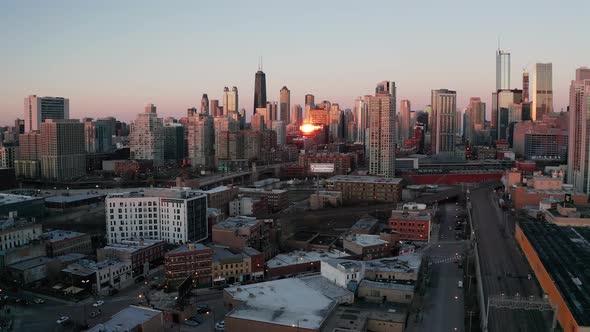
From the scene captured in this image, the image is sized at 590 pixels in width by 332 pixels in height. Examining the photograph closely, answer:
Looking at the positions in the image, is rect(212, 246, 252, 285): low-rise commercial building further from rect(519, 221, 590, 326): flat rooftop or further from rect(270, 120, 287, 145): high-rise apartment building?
rect(270, 120, 287, 145): high-rise apartment building

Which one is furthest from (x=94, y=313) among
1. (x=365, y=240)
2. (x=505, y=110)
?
(x=505, y=110)

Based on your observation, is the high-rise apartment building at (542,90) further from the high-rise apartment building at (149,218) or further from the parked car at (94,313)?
the parked car at (94,313)

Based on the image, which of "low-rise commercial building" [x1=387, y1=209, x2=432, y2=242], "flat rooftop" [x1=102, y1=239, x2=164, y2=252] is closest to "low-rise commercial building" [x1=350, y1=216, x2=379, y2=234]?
"low-rise commercial building" [x1=387, y1=209, x2=432, y2=242]

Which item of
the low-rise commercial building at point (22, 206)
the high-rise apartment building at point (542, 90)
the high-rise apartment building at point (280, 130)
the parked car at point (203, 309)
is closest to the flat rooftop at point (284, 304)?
the parked car at point (203, 309)

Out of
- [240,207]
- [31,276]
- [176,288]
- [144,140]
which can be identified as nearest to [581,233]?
[176,288]

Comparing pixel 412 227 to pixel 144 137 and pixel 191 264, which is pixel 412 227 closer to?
pixel 191 264

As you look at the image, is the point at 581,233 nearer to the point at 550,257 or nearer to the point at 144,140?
the point at 550,257
